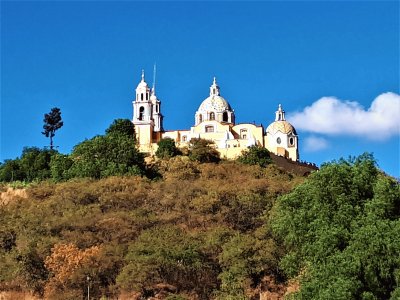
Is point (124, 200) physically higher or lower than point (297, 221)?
higher

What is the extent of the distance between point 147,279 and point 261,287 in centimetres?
471

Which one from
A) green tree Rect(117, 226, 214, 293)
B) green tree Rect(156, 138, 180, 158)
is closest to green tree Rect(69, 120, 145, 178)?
green tree Rect(156, 138, 180, 158)

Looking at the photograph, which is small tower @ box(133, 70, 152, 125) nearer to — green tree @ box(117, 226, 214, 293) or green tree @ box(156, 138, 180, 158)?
green tree @ box(156, 138, 180, 158)

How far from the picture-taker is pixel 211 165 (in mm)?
47781

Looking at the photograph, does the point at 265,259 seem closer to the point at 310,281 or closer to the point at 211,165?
the point at 310,281

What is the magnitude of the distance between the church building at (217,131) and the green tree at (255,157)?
305 centimetres

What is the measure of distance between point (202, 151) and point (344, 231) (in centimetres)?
2721

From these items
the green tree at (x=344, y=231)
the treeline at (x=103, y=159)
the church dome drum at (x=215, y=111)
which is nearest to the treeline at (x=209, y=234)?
the green tree at (x=344, y=231)

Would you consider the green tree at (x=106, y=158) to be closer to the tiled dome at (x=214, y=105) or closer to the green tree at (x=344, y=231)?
the tiled dome at (x=214, y=105)

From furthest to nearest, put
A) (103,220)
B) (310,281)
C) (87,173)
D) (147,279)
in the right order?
(87,173) → (103,220) → (147,279) → (310,281)

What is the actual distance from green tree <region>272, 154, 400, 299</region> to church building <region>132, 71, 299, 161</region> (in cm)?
2818

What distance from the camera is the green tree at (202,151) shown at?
1934 inches

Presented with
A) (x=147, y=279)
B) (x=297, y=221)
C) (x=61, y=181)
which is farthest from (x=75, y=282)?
(x=61, y=181)

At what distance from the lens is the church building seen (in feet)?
177
